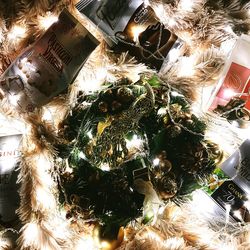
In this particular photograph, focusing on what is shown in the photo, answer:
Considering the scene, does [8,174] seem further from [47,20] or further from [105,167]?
[47,20]

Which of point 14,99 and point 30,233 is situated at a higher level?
point 14,99

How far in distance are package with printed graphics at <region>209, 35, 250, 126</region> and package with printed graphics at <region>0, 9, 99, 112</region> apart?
1.07 feet

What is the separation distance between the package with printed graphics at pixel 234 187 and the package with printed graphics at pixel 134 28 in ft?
0.95

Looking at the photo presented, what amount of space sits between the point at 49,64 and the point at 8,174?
0.94ft

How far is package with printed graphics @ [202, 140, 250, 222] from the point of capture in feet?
2.79

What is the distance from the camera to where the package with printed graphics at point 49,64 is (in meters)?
0.81

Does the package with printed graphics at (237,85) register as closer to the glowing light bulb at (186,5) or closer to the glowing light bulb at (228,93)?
the glowing light bulb at (228,93)

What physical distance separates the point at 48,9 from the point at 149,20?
0.80 feet

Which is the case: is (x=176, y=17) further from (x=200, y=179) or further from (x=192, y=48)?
(x=200, y=179)

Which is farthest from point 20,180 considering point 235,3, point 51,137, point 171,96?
point 235,3

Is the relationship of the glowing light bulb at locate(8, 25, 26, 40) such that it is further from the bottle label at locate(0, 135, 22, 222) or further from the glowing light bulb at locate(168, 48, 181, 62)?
the glowing light bulb at locate(168, 48, 181, 62)

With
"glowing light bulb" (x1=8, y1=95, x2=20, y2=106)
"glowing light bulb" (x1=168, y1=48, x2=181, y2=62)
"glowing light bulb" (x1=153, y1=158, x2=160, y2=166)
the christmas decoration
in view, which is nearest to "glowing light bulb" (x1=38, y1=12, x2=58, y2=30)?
the christmas decoration

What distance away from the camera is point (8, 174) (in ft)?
2.83

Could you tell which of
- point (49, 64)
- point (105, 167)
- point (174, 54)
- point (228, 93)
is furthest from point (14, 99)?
point (228, 93)
